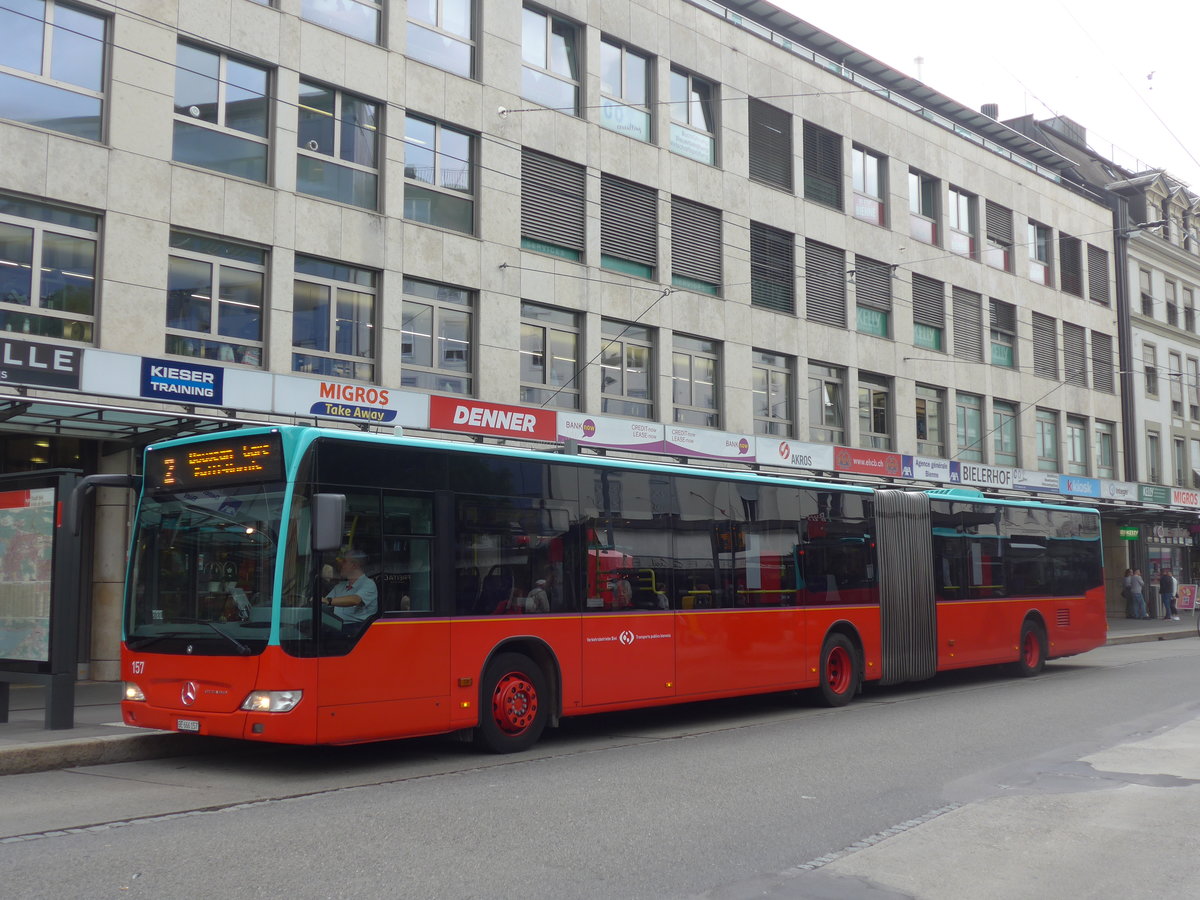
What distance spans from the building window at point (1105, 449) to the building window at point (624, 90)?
Result: 73.9 feet

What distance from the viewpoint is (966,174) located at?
34.5 metres

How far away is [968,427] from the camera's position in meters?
34.2

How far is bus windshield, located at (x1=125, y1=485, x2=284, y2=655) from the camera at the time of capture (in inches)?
380

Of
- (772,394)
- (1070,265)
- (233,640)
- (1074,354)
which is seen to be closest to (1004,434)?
(1074,354)

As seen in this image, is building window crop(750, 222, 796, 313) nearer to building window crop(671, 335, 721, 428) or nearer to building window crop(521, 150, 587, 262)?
building window crop(671, 335, 721, 428)

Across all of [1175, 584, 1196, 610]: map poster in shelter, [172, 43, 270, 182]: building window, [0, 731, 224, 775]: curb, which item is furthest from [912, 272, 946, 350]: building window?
[0, 731, 224, 775]: curb

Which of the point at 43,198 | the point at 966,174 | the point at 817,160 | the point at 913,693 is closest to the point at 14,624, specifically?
the point at 43,198

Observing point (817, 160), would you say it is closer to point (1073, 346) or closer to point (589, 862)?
point (1073, 346)

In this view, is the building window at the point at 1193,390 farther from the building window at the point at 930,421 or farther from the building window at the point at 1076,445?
the building window at the point at 930,421

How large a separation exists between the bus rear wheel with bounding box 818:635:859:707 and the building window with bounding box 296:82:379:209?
10154 millimetres

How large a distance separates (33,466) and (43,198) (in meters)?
3.73

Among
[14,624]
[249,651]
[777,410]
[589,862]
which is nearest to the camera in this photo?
[589,862]

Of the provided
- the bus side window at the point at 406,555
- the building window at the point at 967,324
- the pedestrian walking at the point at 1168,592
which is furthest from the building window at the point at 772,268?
the pedestrian walking at the point at 1168,592

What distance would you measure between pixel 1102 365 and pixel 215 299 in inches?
1261
